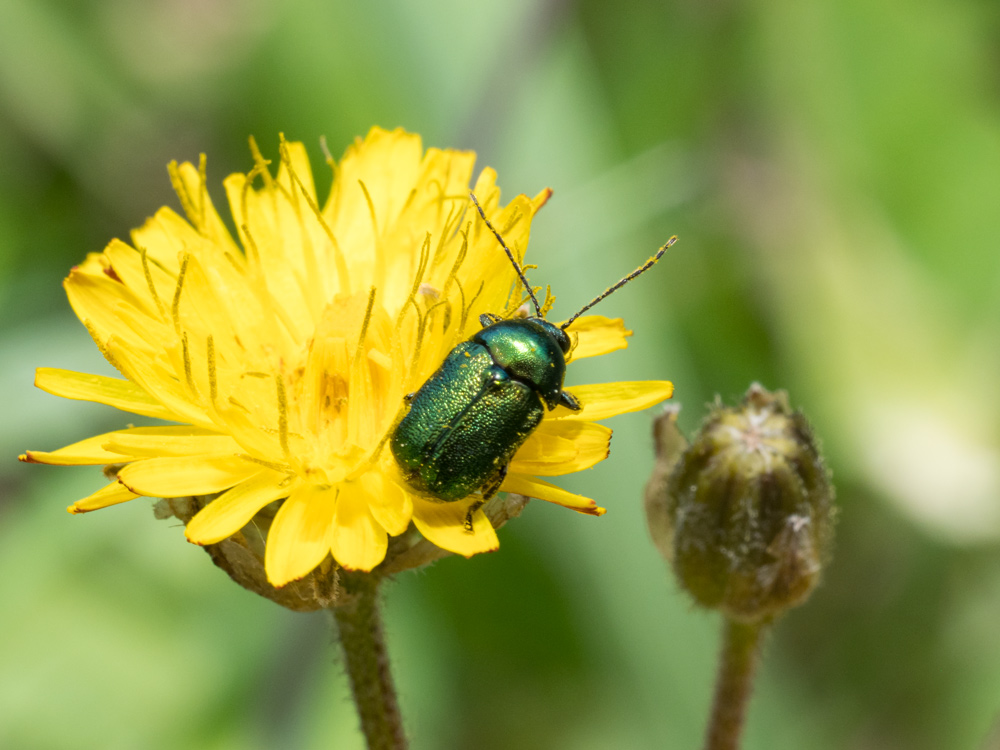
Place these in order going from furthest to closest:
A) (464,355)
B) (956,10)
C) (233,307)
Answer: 1. (956,10)
2. (233,307)
3. (464,355)

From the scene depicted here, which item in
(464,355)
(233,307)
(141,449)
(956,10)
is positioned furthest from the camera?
(956,10)

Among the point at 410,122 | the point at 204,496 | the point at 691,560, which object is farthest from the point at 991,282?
the point at 204,496

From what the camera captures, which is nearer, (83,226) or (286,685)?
(286,685)

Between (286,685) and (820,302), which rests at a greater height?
(820,302)

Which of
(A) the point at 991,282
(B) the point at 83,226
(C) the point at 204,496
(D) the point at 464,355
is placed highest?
(B) the point at 83,226

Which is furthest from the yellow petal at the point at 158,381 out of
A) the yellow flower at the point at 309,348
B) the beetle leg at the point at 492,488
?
the beetle leg at the point at 492,488

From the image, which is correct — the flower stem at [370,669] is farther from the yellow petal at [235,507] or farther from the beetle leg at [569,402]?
the beetle leg at [569,402]

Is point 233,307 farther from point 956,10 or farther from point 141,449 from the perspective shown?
point 956,10
